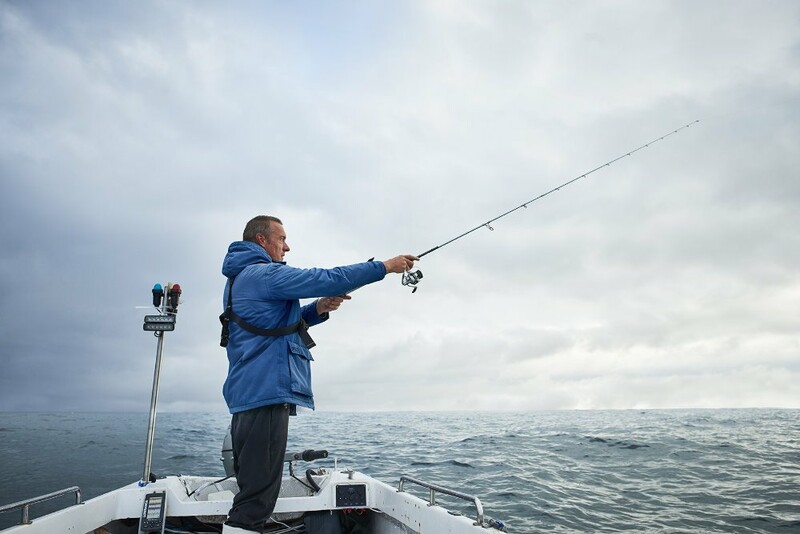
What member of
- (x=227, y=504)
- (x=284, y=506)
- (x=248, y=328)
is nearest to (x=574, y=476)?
(x=284, y=506)

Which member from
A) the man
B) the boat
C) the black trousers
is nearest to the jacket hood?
the man

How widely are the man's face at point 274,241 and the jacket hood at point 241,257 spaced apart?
0.18 meters

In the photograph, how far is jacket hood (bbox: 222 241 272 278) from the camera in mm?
3252

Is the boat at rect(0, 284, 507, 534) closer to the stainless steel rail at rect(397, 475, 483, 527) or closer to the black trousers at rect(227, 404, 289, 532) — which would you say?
the stainless steel rail at rect(397, 475, 483, 527)

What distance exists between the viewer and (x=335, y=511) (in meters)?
4.81

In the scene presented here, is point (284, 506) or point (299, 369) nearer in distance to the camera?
point (299, 369)

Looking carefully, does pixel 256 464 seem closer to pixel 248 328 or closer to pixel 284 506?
pixel 248 328

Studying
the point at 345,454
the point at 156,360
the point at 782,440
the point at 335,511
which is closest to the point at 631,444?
the point at 782,440

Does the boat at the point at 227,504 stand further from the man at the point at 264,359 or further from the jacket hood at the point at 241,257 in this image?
the jacket hood at the point at 241,257

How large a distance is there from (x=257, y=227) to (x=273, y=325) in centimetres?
85

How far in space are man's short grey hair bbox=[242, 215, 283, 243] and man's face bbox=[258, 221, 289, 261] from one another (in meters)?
0.02

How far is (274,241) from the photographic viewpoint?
3.56m

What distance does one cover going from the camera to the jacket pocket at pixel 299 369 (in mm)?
3004

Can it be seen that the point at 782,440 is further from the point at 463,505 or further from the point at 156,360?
the point at 156,360
